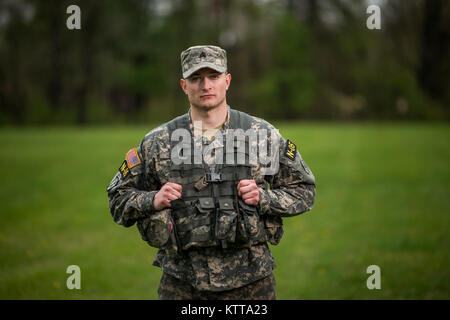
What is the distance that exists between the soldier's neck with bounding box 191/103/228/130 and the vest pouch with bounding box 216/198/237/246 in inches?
20.6

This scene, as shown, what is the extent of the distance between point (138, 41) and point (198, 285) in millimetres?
40607

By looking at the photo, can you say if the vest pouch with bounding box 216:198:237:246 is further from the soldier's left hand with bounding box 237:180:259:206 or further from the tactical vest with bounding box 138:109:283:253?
the soldier's left hand with bounding box 237:180:259:206

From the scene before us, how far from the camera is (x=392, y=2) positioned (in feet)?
104

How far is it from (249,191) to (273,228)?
425 millimetres

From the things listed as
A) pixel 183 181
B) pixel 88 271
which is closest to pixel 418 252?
pixel 88 271

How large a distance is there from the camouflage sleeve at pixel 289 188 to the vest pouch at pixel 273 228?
127mm

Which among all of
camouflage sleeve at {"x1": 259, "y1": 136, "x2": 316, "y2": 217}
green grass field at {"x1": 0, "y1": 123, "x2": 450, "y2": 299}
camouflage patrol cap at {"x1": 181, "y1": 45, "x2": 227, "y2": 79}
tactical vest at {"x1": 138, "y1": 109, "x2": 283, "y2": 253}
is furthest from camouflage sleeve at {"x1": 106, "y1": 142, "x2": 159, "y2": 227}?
green grass field at {"x1": 0, "y1": 123, "x2": 450, "y2": 299}

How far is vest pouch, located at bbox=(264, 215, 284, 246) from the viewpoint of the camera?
3.34 meters

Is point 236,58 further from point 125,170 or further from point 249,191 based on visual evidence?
point 249,191

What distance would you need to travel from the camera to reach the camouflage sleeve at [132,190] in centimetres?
312

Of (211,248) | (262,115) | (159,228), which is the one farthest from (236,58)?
(159,228)

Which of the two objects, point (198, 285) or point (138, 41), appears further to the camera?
point (138, 41)

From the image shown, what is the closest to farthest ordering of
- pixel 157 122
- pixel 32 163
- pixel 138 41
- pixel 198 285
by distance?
pixel 198 285 < pixel 32 163 < pixel 157 122 < pixel 138 41

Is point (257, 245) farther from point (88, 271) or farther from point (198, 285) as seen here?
point (88, 271)
